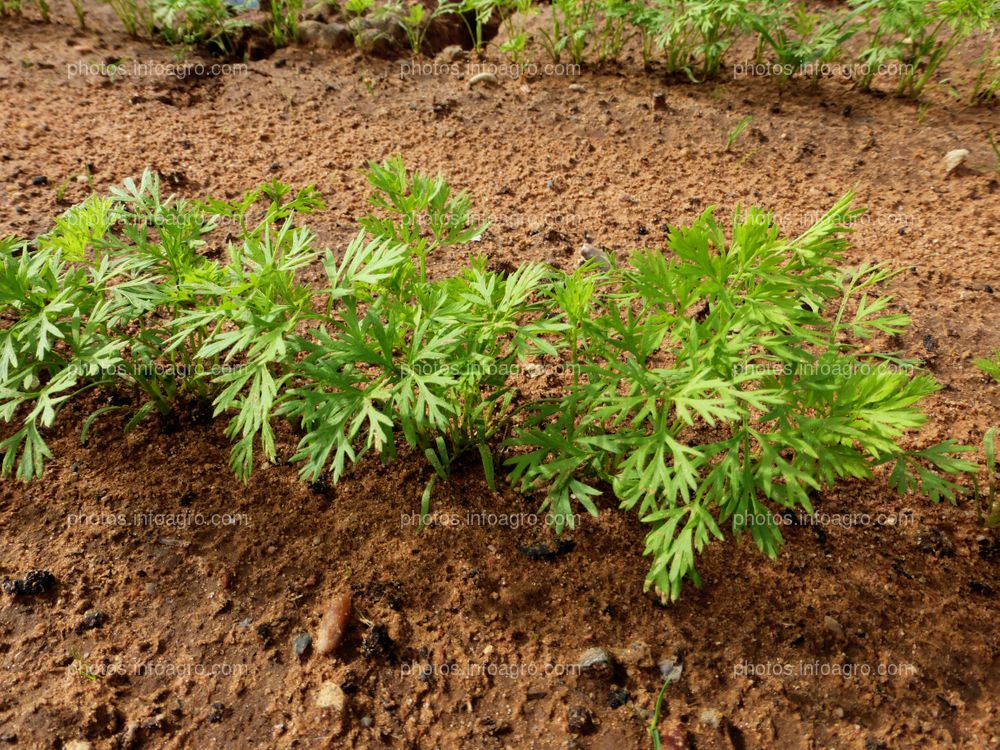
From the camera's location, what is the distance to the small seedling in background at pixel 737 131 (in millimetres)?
3664

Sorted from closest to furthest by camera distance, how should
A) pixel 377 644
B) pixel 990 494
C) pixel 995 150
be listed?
pixel 377 644 → pixel 990 494 → pixel 995 150

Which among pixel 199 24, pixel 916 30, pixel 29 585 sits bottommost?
pixel 29 585

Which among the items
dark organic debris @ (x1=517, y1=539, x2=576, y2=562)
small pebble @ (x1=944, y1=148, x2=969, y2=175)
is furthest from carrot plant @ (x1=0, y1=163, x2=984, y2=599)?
small pebble @ (x1=944, y1=148, x2=969, y2=175)

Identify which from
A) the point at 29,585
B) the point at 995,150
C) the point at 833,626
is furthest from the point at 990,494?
the point at 29,585

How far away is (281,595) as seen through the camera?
6.80ft

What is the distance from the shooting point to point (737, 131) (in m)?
3.61

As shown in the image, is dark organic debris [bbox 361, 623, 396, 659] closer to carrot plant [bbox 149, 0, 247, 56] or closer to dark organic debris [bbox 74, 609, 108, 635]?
dark organic debris [bbox 74, 609, 108, 635]

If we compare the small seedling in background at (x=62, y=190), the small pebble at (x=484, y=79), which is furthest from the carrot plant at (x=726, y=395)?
the small pebble at (x=484, y=79)

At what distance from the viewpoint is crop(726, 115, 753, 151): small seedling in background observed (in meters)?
3.66

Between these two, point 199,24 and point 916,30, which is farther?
point 199,24

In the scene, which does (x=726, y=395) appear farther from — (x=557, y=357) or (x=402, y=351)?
(x=402, y=351)

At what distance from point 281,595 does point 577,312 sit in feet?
3.95

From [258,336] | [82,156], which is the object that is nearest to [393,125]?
[82,156]

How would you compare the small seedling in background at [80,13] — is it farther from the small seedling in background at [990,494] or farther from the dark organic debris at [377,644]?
the small seedling in background at [990,494]
